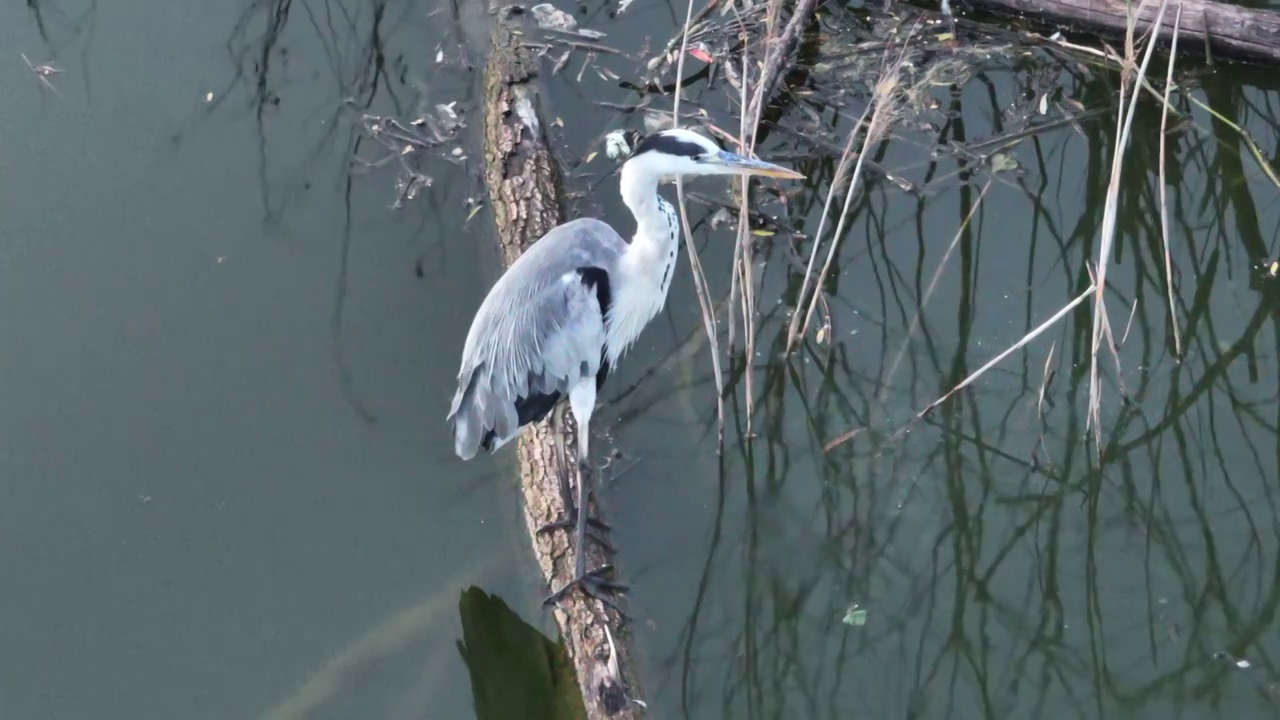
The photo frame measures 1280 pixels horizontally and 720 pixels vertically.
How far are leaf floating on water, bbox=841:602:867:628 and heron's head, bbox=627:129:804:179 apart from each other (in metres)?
1.10

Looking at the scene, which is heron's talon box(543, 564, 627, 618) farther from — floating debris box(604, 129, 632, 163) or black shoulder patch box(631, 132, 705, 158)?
floating debris box(604, 129, 632, 163)

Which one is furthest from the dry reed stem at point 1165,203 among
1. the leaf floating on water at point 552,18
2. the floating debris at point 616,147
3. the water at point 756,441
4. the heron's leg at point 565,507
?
the leaf floating on water at point 552,18

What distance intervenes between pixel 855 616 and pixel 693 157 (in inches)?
47.6

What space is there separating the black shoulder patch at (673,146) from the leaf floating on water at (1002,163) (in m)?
1.66

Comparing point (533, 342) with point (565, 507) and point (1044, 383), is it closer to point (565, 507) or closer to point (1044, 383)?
point (565, 507)

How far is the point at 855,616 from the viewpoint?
318 cm

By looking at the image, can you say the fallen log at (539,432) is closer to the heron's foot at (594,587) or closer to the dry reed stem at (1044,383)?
the heron's foot at (594,587)

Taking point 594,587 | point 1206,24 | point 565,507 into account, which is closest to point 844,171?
point 565,507

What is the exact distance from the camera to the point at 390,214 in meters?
4.18

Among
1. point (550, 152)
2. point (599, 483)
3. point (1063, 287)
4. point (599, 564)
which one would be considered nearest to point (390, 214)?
point (550, 152)

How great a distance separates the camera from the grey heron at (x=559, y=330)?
3.09 metres

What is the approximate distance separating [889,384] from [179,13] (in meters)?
3.06

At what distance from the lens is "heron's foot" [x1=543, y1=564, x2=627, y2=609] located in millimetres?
2986

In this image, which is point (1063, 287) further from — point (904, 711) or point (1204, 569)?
point (904, 711)
